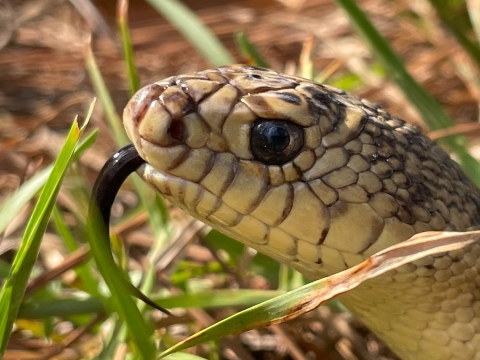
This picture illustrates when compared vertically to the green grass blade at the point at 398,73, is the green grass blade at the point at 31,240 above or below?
above

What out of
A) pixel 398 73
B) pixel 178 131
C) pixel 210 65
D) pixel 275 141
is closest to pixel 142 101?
pixel 178 131

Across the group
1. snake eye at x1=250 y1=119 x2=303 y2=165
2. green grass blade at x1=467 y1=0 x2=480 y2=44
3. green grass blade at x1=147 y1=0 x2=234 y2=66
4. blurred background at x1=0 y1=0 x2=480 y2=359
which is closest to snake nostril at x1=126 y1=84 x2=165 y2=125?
snake eye at x1=250 y1=119 x2=303 y2=165

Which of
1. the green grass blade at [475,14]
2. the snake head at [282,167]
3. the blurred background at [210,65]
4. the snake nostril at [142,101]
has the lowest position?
the blurred background at [210,65]

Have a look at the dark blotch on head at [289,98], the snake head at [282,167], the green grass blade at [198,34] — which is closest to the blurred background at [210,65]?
the green grass blade at [198,34]

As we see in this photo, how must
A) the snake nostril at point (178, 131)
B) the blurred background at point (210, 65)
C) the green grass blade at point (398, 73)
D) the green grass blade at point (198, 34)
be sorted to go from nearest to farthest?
the snake nostril at point (178, 131), the blurred background at point (210, 65), the green grass blade at point (398, 73), the green grass blade at point (198, 34)

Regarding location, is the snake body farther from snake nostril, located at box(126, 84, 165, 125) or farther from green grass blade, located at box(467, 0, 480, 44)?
green grass blade, located at box(467, 0, 480, 44)

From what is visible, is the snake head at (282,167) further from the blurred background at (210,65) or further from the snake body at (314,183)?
the blurred background at (210,65)

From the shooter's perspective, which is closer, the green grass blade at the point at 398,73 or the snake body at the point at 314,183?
the snake body at the point at 314,183
